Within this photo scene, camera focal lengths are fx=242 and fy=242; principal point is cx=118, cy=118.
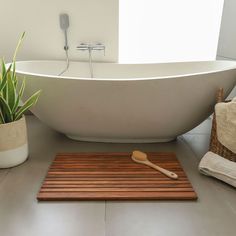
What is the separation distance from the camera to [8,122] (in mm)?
1409

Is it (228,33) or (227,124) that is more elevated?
(228,33)

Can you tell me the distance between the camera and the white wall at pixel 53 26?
6.89ft

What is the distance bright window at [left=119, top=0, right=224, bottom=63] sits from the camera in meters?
2.23

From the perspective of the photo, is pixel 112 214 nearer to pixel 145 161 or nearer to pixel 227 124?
pixel 145 161

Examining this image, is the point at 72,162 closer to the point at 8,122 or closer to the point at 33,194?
the point at 33,194

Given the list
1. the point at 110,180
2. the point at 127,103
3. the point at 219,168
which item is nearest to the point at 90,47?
the point at 127,103

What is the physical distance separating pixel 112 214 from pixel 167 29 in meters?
1.82

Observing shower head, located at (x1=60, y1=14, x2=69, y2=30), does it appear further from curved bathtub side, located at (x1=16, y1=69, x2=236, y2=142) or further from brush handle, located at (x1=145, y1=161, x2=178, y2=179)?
brush handle, located at (x1=145, y1=161, x2=178, y2=179)

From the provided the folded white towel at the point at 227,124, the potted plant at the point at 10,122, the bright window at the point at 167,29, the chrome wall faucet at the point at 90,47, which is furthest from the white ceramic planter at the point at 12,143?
the bright window at the point at 167,29

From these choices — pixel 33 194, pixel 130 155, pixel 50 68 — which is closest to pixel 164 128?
pixel 130 155

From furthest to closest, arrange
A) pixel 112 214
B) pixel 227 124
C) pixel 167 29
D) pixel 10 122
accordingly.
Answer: pixel 167 29 → pixel 10 122 → pixel 227 124 → pixel 112 214

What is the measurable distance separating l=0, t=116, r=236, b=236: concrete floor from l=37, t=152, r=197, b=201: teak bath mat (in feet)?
0.12

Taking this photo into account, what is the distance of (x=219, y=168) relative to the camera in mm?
1291

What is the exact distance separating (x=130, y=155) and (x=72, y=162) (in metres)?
0.37
